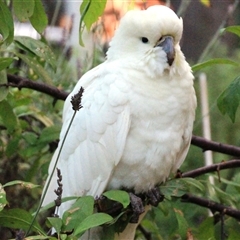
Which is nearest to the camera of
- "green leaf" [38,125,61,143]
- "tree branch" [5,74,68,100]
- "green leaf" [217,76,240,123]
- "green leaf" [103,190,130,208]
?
"green leaf" [103,190,130,208]

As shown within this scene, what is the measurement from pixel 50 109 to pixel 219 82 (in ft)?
2.95

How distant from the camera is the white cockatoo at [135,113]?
1.18m

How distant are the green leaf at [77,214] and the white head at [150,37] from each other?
0.42 meters

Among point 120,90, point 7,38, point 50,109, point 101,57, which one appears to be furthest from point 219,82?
point 7,38

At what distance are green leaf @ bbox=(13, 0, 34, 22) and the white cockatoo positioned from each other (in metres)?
0.23

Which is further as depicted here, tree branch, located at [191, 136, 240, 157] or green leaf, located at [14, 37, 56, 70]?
tree branch, located at [191, 136, 240, 157]

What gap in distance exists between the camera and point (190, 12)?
Answer: 273cm

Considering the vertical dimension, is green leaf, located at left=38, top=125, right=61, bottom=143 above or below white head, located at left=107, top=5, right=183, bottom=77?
below

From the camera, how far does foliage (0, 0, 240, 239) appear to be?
88 cm

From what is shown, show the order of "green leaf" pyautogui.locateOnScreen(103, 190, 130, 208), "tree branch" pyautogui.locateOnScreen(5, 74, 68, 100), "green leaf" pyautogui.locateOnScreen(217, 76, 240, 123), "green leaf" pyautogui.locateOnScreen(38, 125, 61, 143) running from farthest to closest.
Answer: "green leaf" pyautogui.locateOnScreen(38, 125, 61, 143) < "tree branch" pyautogui.locateOnScreen(5, 74, 68, 100) < "green leaf" pyautogui.locateOnScreen(217, 76, 240, 123) < "green leaf" pyautogui.locateOnScreen(103, 190, 130, 208)

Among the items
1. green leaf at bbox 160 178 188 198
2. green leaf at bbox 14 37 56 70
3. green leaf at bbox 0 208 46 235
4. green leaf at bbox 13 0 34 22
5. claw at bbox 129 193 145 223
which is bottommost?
claw at bbox 129 193 145 223

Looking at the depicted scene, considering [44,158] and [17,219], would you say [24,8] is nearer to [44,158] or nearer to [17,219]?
[17,219]

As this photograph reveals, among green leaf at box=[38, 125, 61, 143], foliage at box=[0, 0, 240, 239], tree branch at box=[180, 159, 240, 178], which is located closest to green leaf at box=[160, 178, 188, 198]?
foliage at box=[0, 0, 240, 239]

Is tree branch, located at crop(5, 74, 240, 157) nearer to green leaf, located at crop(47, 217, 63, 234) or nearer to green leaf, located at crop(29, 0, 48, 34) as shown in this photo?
green leaf, located at crop(29, 0, 48, 34)
